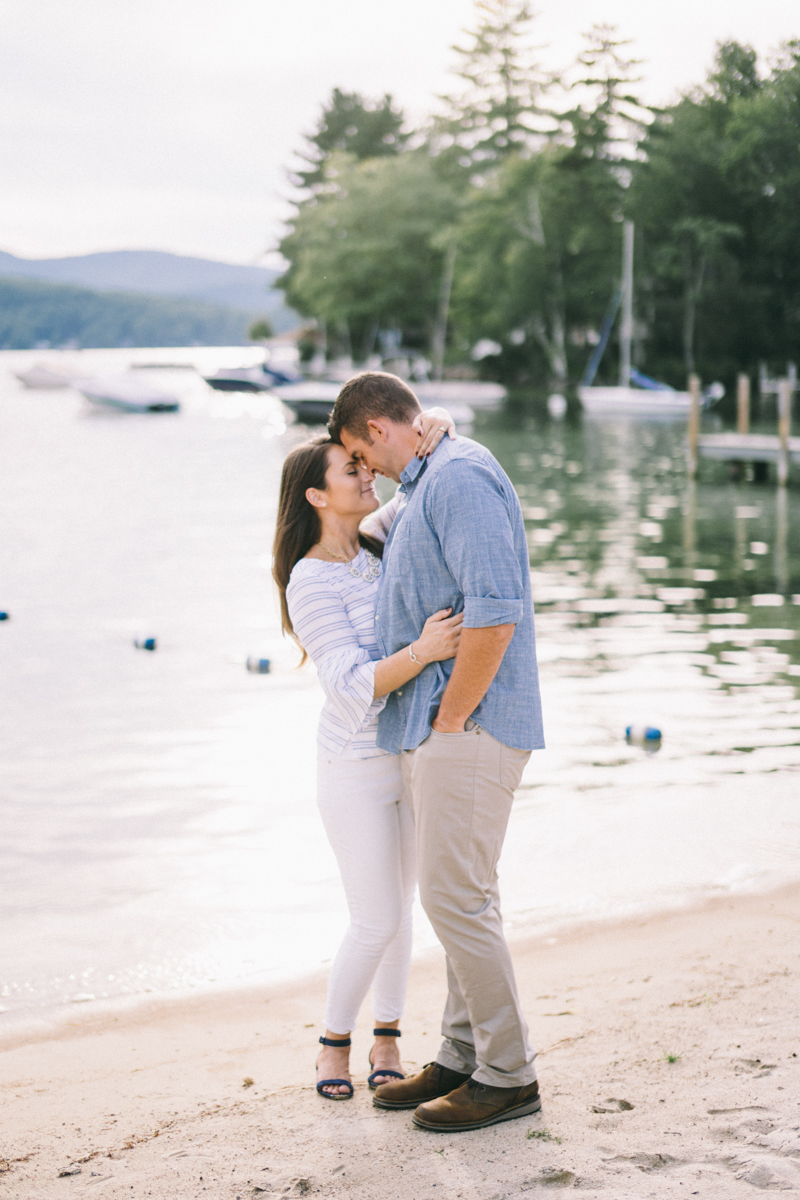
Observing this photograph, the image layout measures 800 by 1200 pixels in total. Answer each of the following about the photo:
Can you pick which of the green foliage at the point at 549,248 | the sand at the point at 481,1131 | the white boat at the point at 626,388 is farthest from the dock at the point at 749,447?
the green foliage at the point at 549,248

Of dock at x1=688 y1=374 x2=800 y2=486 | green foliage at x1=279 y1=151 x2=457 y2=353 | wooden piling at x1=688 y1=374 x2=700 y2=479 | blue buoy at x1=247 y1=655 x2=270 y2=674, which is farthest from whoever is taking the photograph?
green foliage at x1=279 y1=151 x2=457 y2=353

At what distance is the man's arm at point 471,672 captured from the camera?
265 cm

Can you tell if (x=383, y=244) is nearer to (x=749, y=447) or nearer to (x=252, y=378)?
(x=252, y=378)

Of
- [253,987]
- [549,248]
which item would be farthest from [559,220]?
[253,987]

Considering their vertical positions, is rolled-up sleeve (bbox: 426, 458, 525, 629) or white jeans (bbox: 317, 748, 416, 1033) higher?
rolled-up sleeve (bbox: 426, 458, 525, 629)

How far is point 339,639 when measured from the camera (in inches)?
117

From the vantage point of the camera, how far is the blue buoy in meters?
9.71

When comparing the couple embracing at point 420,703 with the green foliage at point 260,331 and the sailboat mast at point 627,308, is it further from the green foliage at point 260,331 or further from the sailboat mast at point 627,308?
the green foliage at point 260,331

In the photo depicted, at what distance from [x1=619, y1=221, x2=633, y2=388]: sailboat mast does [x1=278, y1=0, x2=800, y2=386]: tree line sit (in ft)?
2.02

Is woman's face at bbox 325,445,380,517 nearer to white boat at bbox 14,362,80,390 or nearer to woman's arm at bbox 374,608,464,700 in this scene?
woman's arm at bbox 374,608,464,700

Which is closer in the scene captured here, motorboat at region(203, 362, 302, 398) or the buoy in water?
the buoy in water

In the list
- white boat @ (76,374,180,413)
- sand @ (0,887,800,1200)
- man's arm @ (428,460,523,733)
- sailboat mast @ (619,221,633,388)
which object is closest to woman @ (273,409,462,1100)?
man's arm @ (428,460,523,733)

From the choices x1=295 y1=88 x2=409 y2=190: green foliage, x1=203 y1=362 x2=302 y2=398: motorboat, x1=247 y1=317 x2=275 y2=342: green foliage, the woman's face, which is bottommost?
the woman's face

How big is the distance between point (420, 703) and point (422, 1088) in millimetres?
1083
